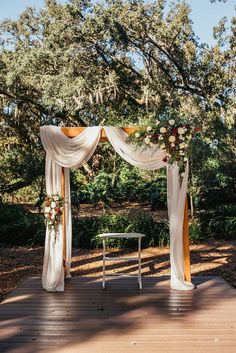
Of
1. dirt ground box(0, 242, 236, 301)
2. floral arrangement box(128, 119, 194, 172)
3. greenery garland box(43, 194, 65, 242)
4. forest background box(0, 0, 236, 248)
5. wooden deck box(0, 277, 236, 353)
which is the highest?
forest background box(0, 0, 236, 248)

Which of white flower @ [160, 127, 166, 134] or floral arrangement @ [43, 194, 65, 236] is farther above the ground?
white flower @ [160, 127, 166, 134]

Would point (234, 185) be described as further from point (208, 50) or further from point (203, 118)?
point (208, 50)

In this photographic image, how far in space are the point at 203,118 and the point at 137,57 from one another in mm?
2579

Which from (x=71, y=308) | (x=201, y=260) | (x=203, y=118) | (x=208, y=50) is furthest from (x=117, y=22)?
(x=71, y=308)

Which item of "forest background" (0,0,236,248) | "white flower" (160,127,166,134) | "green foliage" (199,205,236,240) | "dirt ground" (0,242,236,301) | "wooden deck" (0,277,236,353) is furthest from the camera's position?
"forest background" (0,0,236,248)

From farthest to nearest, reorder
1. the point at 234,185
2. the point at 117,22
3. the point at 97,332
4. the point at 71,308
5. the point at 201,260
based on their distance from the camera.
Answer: the point at 234,185 < the point at 117,22 < the point at 201,260 < the point at 71,308 < the point at 97,332

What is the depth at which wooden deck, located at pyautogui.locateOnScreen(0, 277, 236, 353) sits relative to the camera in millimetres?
3135

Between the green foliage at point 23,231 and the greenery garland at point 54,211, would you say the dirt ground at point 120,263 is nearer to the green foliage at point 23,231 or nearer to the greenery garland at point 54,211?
the green foliage at point 23,231

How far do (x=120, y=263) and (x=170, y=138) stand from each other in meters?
2.84

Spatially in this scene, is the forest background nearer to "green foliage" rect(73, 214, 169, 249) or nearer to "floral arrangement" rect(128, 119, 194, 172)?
"green foliage" rect(73, 214, 169, 249)

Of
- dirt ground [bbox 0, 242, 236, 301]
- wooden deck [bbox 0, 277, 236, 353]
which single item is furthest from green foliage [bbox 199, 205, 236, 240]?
wooden deck [bbox 0, 277, 236, 353]

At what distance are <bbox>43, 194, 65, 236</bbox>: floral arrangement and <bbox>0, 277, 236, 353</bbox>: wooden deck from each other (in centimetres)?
81

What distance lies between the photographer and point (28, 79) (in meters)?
13.2

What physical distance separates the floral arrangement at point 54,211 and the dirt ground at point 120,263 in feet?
3.48
